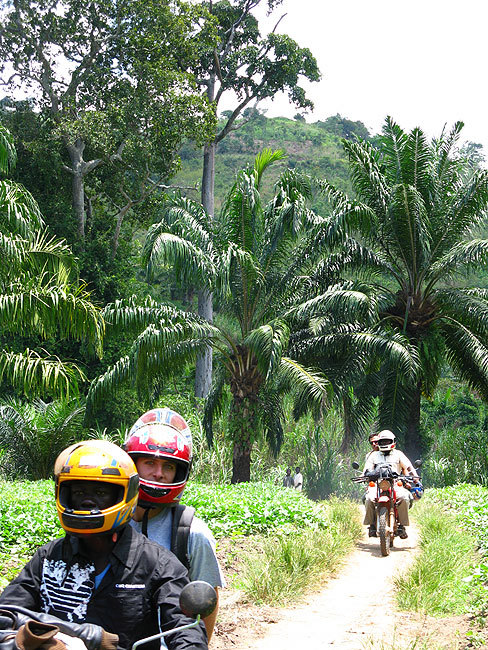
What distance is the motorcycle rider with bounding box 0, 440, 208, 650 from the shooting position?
299cm

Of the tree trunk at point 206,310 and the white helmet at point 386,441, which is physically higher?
the tree trunk at point 206,310

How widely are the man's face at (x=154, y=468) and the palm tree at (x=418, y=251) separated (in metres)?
14.3

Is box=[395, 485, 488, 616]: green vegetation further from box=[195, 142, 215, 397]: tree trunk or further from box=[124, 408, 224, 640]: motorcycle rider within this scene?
box=[195, 142, 215, 397]: tree trunk

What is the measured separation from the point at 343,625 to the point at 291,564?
161 cm

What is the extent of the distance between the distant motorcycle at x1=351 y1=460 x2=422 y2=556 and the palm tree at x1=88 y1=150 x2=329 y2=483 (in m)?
4.04

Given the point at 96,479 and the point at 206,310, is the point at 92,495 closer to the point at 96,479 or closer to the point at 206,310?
the point at 96,479

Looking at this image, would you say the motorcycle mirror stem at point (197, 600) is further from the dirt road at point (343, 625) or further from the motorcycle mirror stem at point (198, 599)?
the dirt road at point (343, 625)

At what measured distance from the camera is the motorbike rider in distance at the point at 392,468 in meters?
11.8

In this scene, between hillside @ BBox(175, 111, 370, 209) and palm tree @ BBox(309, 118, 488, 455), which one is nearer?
palm tree @ BBox(309, 118, 488, 455)

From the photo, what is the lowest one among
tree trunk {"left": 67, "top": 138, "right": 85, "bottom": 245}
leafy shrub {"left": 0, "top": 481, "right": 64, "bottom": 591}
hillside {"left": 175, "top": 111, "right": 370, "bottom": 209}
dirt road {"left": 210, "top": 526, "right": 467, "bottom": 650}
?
dirt road {"left": 210, "top": 526, "right": 467, "bottom": 650}

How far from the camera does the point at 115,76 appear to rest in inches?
1038

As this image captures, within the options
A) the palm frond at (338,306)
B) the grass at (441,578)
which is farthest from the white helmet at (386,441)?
the palm frond at (338,306)

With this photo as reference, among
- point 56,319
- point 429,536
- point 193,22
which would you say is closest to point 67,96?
point 193,22

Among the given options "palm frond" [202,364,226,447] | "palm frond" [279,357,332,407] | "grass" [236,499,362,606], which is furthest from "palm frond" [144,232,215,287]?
"grass" [236,499,362,606]
